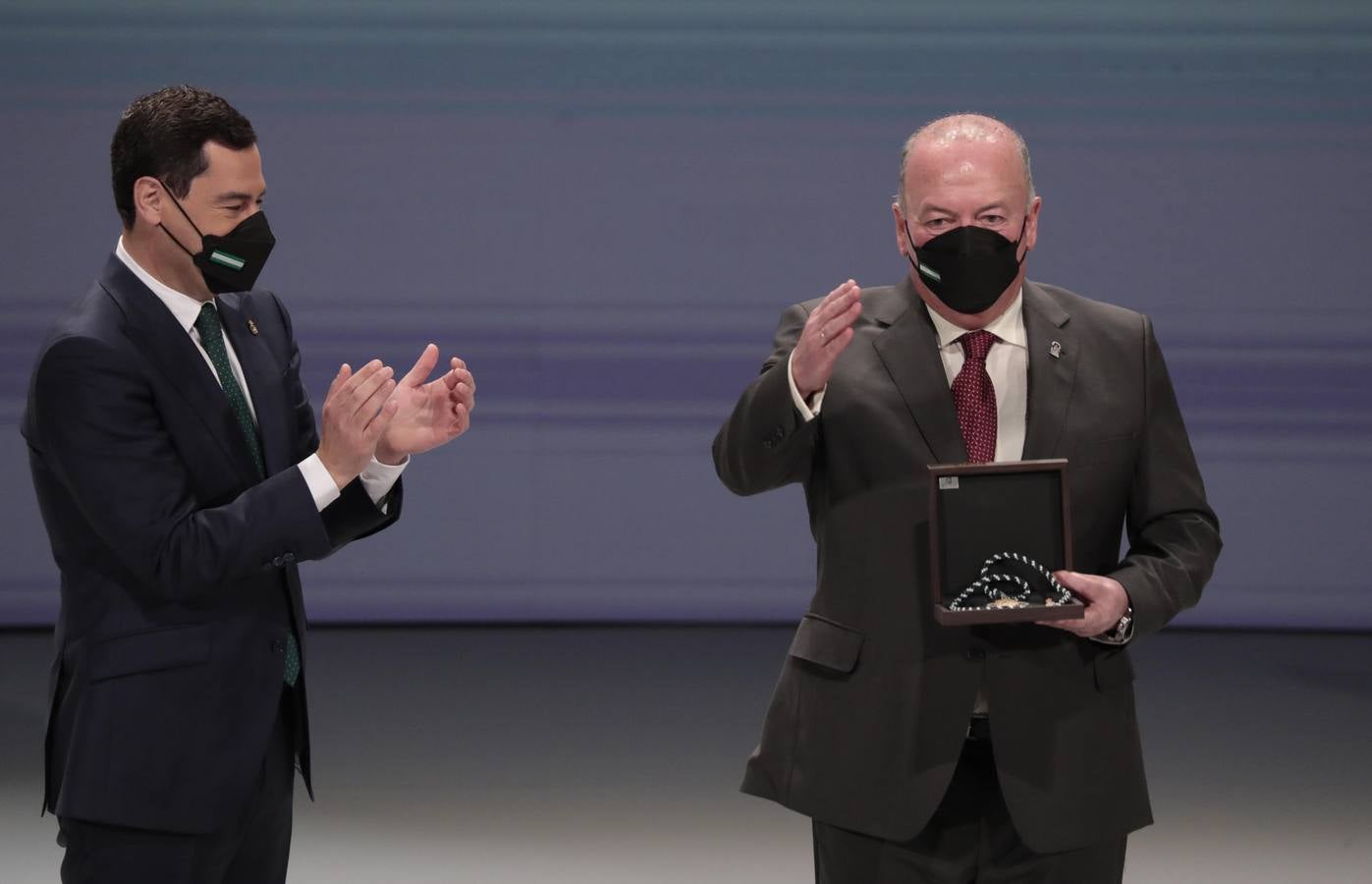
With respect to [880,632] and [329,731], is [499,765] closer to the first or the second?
[329,731]

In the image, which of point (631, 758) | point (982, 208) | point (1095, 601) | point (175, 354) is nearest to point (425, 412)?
point (175, 354)

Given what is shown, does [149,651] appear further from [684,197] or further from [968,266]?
[684,197]

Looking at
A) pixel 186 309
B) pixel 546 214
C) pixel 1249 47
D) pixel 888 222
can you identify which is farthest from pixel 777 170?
pixel 186 309

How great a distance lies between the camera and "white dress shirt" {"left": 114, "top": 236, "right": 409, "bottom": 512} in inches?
76.2

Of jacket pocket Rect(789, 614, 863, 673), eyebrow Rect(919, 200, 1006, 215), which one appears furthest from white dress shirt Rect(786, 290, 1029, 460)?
jacket pocket Rect(789, 614, 863, 673)

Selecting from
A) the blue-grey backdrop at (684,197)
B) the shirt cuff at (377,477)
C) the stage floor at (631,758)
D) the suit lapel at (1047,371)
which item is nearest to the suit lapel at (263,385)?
the shirt cuff at (377,477)

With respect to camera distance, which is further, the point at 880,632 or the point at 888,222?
the point at 888,222

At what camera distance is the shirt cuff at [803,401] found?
180 cm

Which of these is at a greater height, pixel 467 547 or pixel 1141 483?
pixel 1141 483

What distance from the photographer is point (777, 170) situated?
5.61 m

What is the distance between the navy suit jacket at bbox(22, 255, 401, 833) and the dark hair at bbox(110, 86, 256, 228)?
0.38ft

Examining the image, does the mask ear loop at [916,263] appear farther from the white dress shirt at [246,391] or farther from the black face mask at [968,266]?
the white dress shirt at [246,391]

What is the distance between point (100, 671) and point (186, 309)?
0.46m

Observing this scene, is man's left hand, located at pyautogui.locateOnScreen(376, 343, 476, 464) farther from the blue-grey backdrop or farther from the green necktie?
the blue-grey backdrop
